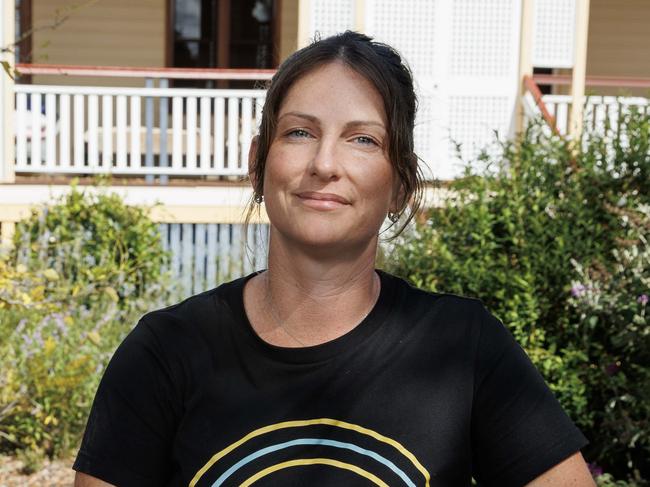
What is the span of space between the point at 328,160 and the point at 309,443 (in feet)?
1.58

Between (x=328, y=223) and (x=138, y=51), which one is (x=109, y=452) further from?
(x=138, y=51)

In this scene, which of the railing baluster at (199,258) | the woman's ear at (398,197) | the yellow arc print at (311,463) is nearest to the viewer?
the yellow arc print at (311,463)

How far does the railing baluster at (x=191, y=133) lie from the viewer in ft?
36.3

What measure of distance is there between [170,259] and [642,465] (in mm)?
5302

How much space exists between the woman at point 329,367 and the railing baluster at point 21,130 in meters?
9.46

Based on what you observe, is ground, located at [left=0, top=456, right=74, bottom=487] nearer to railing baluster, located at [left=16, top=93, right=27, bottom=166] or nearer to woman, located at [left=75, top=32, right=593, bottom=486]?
woman, located at [left=75, top=32, right=593, bottom=486]

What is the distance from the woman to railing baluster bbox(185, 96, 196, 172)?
9.27 meters

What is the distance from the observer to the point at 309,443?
5.76 ft

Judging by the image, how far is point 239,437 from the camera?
1772 mm

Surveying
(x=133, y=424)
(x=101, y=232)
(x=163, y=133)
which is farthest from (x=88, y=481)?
(x=163, y=133)

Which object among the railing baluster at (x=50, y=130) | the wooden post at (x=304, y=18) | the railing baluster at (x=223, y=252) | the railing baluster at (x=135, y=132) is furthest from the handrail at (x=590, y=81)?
the railing baluster at (x=50, y=130)

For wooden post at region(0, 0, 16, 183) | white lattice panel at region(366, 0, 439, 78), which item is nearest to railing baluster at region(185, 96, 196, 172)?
wooden post at region(0, 0, 16, 183)

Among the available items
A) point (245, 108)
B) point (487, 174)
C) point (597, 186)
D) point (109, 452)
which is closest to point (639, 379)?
point (597, 186)

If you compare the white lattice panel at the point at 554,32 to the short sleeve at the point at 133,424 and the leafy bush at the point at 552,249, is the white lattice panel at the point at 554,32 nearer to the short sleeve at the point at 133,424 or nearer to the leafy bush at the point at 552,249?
the leafy bush at the point at 552,249
